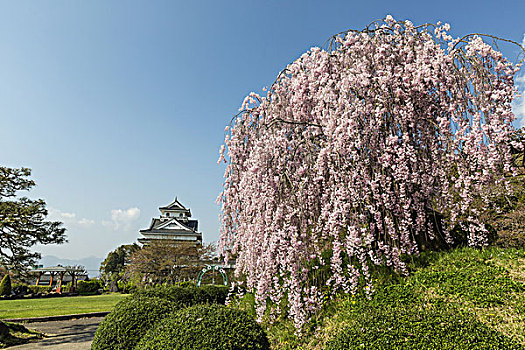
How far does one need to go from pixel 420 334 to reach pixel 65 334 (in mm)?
9768

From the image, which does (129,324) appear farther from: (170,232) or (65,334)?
(170,232)

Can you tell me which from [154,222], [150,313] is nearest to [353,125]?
[150,313]

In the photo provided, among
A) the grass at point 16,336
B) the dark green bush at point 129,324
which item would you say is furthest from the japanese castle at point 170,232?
the dark green bush at point 129,324

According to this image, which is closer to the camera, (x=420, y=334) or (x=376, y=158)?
(x=420, y=334)

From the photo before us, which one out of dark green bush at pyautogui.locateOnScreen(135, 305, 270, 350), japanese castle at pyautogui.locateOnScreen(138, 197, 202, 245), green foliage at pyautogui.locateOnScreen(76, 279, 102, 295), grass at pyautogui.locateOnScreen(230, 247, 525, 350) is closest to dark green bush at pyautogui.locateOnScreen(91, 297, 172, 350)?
dark green bush at pyautogui.locateOnScreen(135, 305, 270, 350)

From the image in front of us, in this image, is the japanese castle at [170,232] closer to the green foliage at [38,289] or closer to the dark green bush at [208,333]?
the green foliage at [38,289]

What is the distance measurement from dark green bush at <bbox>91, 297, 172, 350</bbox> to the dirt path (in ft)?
9.00

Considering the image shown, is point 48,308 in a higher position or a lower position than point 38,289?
lower

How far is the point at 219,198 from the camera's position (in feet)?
22.2

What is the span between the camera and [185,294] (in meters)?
7.78

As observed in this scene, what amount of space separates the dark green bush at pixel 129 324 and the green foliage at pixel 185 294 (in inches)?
41.9

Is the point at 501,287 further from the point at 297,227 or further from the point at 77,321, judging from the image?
the point at 77,321

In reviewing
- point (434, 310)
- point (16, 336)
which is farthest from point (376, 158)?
point (16, 336)

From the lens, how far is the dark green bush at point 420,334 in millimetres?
2826
